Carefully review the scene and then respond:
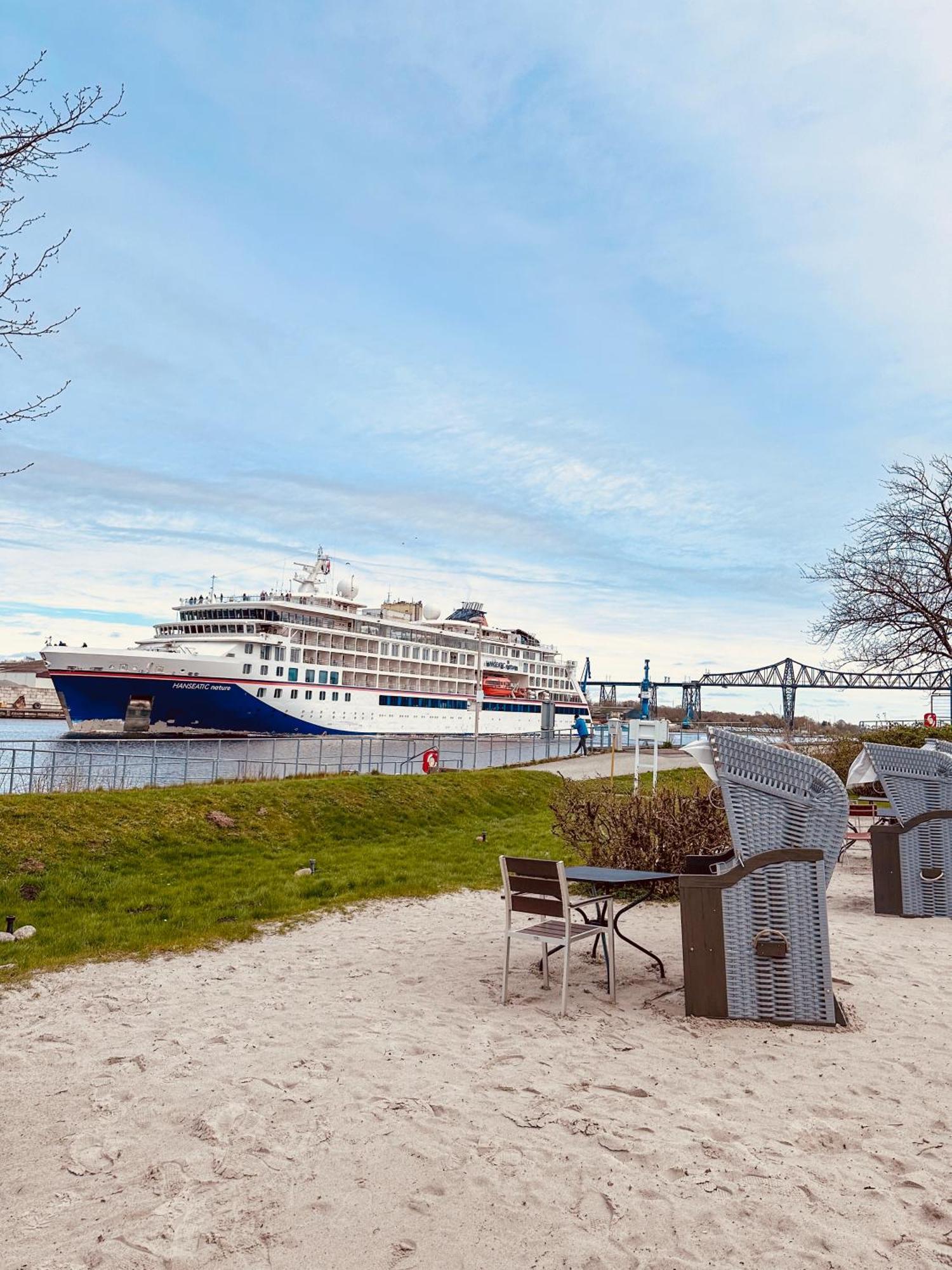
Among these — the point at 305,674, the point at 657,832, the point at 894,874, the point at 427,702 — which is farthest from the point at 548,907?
the point at 427,702

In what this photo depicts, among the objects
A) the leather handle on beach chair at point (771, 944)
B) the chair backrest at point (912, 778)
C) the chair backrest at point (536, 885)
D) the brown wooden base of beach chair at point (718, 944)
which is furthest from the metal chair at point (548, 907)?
the chair backrest at point (912, 778)

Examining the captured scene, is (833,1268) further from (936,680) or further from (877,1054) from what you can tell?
(936,680)

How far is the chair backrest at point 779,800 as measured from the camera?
189 inches

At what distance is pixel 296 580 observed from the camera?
6209 centimetres

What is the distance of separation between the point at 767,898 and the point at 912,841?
354cm

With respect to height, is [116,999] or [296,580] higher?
[296,580]

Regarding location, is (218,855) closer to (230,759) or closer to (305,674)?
(230,759)

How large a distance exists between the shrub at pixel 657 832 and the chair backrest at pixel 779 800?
11.2ft

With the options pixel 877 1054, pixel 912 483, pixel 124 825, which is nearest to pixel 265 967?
pixel 877 1054

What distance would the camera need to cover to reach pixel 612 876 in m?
5.39

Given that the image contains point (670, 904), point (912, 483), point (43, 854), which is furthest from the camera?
point (912, 483)

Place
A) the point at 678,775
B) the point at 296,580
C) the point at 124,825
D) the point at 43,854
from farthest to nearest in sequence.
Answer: the point at 296,580 < the point at 678,775 < the point at 124,825 < the point at 43,854

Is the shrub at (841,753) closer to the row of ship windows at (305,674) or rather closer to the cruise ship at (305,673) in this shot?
the cruise ship at (305,673)

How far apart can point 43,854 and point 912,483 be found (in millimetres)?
16319
